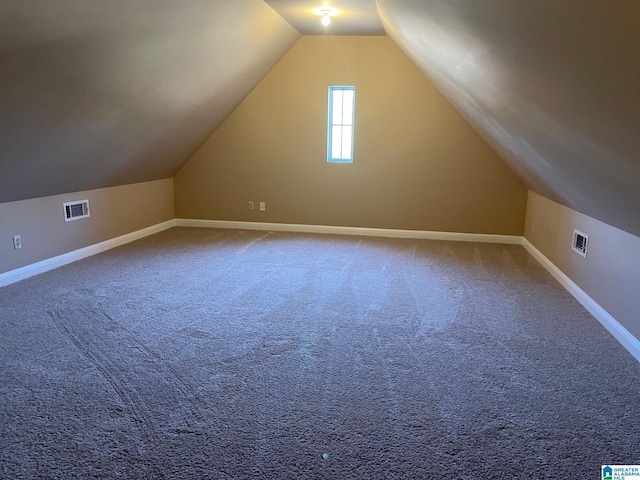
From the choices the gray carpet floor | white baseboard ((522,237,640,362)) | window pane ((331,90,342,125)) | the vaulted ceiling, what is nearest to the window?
window pane ((331,90,342,125))

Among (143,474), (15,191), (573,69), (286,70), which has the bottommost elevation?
(143,474)

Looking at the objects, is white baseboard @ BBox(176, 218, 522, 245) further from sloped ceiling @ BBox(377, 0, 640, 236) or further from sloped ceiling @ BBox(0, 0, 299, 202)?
sloped ceiling @ BBox(377, 0, 640, 236)

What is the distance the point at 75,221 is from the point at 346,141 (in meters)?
3.32

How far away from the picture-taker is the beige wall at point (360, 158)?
538 cm

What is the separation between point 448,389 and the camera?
2252 mm

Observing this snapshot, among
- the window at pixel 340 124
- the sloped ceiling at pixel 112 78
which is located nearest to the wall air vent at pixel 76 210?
the sloped ceiling at pixel 112 78

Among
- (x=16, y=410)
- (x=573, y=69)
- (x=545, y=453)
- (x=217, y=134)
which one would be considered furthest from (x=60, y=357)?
(x=217, y=134)

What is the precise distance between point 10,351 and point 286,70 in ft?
14.3

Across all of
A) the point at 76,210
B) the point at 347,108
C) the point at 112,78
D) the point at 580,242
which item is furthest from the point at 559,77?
the point at 76,210

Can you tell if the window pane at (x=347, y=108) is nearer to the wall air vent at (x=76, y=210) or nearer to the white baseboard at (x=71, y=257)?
the white baseboard at (x=71, y=257)

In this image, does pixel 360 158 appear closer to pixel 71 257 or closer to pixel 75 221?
pixel 75 221

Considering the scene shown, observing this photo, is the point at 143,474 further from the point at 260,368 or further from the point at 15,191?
the point at 15,191

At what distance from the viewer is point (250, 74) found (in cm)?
509

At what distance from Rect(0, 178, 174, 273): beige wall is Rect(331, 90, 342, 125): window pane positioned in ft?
8.00
